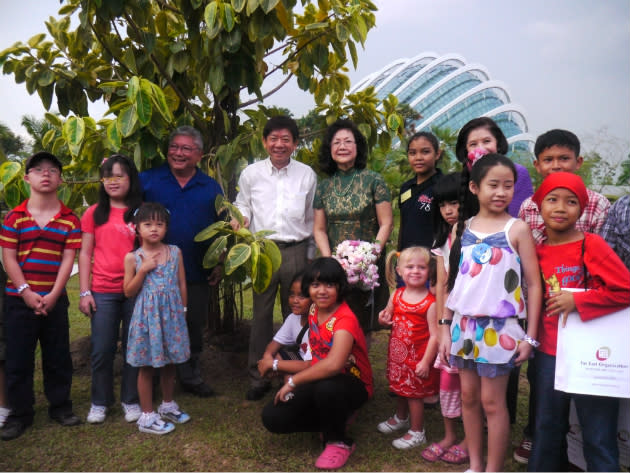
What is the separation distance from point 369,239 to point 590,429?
1.62 metres

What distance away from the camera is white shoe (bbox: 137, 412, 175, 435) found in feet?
9.74

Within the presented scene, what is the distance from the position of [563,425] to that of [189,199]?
2536mm

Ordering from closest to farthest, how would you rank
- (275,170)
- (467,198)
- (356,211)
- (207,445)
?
(467,198) → (207,445) → (356,211) → (275,170)

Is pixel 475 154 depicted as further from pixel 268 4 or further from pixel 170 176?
pixel 170 176

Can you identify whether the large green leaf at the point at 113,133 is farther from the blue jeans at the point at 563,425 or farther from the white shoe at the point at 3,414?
the blue jeans at the point at 563,425

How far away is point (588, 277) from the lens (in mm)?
2068

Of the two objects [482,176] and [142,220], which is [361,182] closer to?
[482,176]

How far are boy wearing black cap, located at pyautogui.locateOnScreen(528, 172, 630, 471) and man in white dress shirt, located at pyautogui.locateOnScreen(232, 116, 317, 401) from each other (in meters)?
1.66

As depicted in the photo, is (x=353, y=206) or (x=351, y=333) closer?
(x=351, y=333)

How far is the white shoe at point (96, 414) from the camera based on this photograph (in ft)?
10.1

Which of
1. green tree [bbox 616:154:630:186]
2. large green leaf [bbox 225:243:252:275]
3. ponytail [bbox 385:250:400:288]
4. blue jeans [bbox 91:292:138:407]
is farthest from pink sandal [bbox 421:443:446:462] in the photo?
green tree [bbox 616:154:630:186]

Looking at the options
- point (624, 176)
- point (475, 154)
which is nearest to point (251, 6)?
point (475, 154)

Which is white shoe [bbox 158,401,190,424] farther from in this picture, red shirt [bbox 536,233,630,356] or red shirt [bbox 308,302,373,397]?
red shirt [bbox 536,233,630,356]

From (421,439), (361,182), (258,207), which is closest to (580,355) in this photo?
(421,439)
